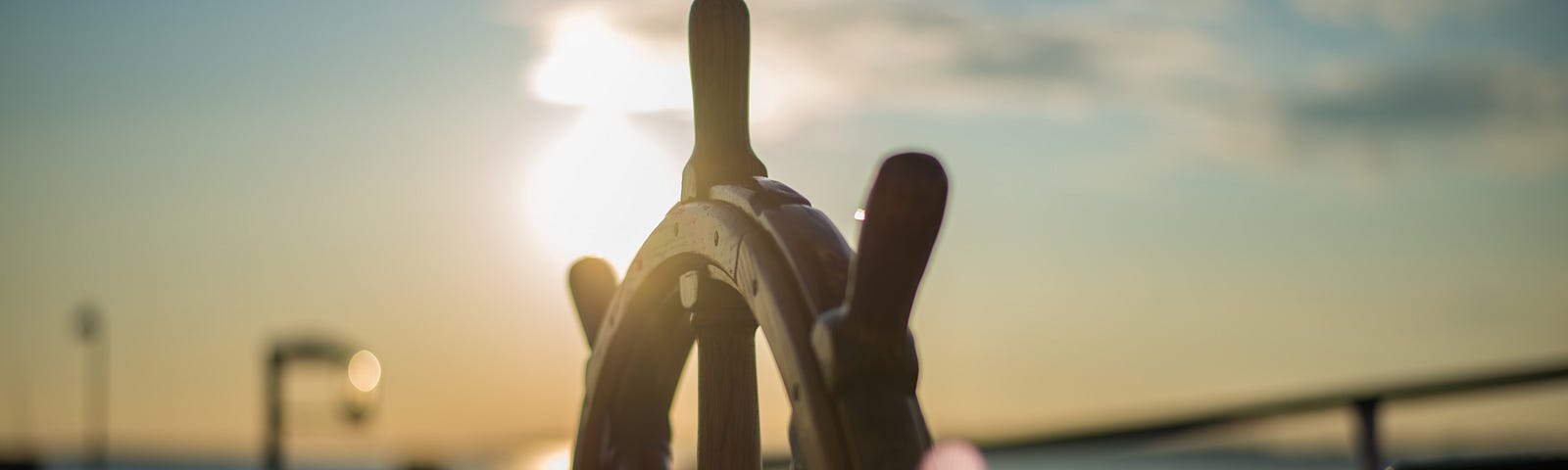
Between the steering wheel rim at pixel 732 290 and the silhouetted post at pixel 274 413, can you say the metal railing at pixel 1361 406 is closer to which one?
the steering wheel rim at pixel 732 290

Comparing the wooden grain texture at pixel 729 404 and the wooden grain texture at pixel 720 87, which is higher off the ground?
the wooden grain texture at pixel 720 87

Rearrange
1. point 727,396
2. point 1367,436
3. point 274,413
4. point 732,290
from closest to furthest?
point 732,290, point 727,396, point 1367,436, point 274,413

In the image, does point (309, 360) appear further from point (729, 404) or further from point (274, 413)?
point (729, 404)

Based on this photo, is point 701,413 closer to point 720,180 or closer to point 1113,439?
point 720,180

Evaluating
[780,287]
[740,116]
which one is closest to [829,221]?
[780,287]

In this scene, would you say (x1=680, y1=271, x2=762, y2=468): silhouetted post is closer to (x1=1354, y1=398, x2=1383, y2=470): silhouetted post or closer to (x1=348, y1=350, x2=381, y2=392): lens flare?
(x1=1354, y1=398, x2=1383, y2=470): silhouetted post

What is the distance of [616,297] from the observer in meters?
2.15

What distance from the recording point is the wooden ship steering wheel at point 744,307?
148 centimetres

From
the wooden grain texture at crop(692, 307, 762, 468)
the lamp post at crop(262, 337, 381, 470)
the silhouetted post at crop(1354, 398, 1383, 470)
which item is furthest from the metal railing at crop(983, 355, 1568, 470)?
the lamp post at crop(262, 337, 381, 470)

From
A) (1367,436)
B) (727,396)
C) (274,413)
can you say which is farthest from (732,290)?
(274,413)

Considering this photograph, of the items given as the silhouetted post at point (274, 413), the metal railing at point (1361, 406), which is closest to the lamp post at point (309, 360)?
the silhouetted post at point (274, 413)

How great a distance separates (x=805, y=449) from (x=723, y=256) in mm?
301

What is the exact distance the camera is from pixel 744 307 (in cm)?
200

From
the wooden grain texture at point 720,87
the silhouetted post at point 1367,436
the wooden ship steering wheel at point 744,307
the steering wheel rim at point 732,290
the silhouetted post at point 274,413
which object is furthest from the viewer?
the silhouetted post at point 274,413
